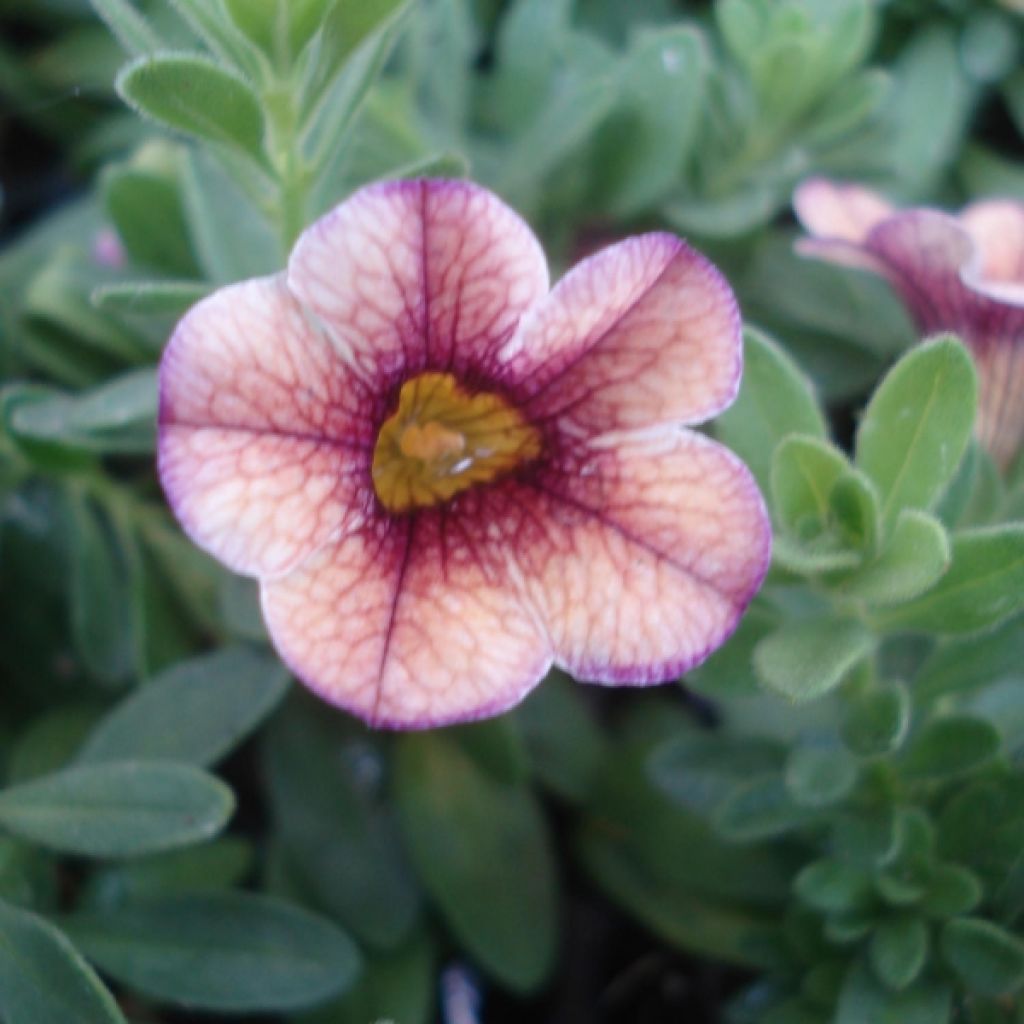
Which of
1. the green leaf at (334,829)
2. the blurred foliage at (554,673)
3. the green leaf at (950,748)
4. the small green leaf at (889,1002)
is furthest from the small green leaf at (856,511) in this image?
the green leaf at (334,829)

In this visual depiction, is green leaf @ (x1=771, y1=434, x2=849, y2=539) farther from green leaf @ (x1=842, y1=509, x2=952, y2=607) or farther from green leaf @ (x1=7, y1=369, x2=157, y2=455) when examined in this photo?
green leaf @ (x1=7, y1=369, x2=157, y2=455)

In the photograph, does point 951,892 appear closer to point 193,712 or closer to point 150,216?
point 193,712

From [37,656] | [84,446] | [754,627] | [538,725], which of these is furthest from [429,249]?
[37,656]

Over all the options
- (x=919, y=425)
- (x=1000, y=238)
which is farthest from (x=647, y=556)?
(x=1000, y=238)

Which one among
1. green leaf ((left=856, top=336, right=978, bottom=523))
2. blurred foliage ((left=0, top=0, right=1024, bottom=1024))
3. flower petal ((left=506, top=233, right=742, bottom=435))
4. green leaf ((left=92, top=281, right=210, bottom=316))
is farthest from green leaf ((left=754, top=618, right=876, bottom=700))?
green leaf ((left=92, top=281, right=210, bottom=316))

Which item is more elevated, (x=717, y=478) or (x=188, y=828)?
(x=717, y=478)

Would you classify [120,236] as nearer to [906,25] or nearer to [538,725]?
[538,725]
